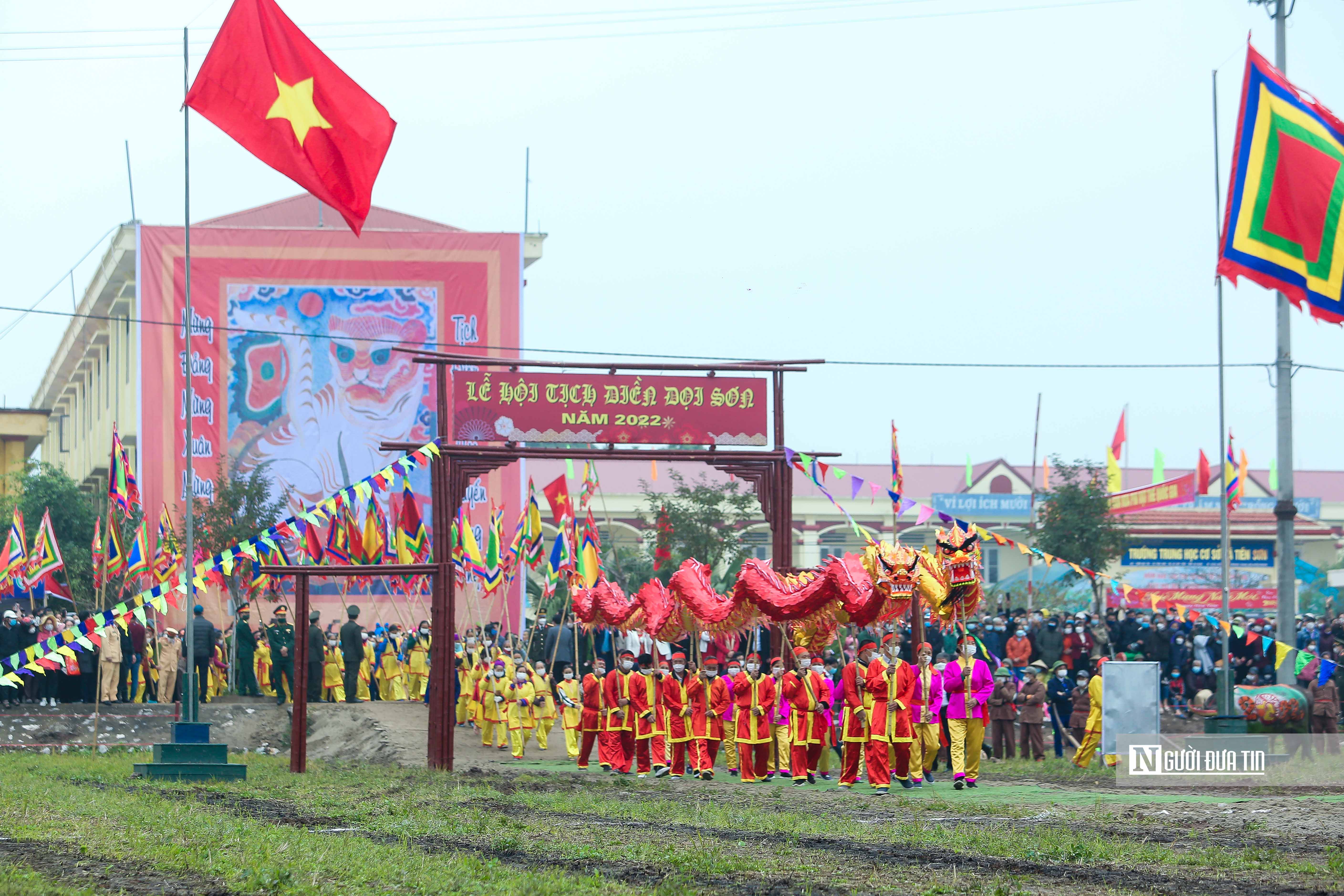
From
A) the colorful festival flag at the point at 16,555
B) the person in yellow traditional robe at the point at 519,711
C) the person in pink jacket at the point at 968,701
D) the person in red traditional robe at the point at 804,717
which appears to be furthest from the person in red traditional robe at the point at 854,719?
the colorful festival flag at the point at 16,555

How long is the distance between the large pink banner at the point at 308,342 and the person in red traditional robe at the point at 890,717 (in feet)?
79.5

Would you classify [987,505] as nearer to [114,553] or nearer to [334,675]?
[334,675]

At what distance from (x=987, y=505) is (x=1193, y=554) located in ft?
27.6

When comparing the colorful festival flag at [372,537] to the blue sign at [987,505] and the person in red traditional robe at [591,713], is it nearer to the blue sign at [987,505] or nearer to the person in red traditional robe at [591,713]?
the person in red traditional robe at [591,713]

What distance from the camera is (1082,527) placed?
113ft

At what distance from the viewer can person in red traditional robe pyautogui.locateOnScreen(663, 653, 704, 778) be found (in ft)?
60.4

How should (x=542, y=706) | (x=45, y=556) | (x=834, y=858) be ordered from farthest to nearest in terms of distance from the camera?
(x=45, y=556) → (x=542, y=706) → (x=834, y=858)

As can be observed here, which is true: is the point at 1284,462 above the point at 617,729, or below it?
above

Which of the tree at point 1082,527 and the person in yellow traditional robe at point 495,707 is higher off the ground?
the tree at point 1082,527

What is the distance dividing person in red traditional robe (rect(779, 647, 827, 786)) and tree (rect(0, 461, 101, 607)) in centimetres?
2543

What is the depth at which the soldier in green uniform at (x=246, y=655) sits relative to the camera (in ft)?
81.2

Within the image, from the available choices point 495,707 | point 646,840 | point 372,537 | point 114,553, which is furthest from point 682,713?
point 114,553

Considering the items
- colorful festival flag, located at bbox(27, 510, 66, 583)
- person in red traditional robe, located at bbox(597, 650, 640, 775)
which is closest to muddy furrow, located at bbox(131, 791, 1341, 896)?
person in red traditional robe, located at bbox(597, 650, 640, 775)

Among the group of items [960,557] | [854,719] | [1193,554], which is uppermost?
[960,557]
